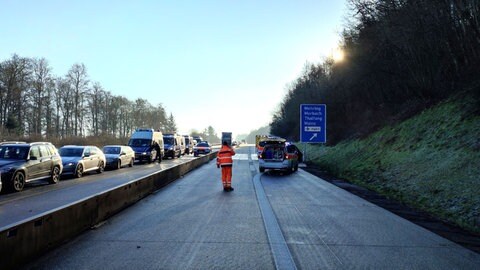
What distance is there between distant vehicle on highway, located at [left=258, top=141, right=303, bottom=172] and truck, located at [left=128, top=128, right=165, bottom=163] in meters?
12.7

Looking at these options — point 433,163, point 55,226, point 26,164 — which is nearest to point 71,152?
point 26,164

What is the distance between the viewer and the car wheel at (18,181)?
1463cm

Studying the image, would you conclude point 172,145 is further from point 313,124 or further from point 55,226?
point 55,226

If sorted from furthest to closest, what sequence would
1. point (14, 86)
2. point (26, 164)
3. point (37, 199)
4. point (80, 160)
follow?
point (14, 86)
point (80, 160)
point (26, 164)
point (37, 199)

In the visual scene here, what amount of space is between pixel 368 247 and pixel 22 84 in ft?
226

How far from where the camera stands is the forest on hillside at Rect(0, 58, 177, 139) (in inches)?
2477

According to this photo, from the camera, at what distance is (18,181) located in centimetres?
1492

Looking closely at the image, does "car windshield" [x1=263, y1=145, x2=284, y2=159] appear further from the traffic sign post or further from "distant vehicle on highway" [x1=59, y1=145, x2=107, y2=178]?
"distant vehicle on highway" [x1=59, y1=145, x2=107, y2=178]

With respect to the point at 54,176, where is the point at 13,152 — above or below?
above

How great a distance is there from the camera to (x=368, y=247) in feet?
22.5

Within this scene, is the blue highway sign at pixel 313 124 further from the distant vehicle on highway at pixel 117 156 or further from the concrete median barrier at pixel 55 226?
the concrete median barrier at pixel 55 226

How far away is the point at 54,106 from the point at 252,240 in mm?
80567

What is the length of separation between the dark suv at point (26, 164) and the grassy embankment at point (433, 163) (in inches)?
512

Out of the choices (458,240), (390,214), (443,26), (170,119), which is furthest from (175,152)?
(170,119)
